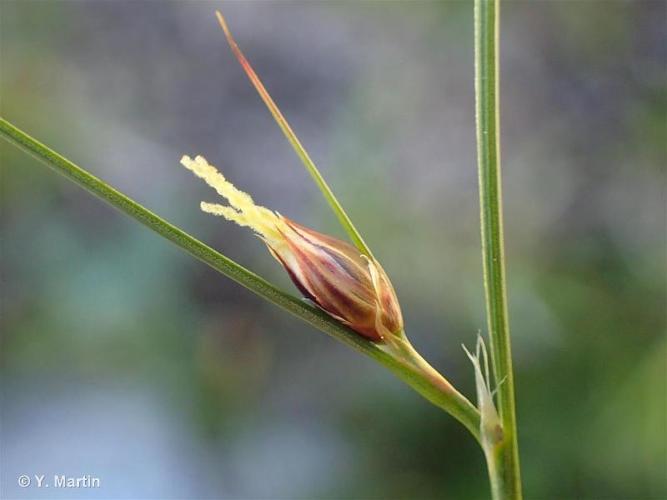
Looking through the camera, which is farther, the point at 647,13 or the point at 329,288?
the point at 647,13

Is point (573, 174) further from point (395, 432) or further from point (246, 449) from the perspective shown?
point (246, 449)

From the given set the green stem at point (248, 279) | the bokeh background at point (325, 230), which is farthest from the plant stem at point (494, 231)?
the bokeh background at point (325, 230)

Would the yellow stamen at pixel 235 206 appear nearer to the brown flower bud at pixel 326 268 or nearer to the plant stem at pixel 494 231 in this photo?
the brown flower bud at pixel 326 268

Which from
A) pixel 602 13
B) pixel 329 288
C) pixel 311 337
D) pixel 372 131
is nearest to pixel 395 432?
pixel 311 337

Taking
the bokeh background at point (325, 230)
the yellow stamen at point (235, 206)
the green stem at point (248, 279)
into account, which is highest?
the bokeh background at point (325, 230)

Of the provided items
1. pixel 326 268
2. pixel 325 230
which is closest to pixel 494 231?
pixel 326 268

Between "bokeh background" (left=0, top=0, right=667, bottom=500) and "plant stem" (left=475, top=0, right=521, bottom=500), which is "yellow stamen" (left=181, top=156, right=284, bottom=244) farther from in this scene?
"bokeh background" (left=0, top=0, right=667, bottom=500)

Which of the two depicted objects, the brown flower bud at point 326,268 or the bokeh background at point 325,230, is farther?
the bokeh background at point 325,230
